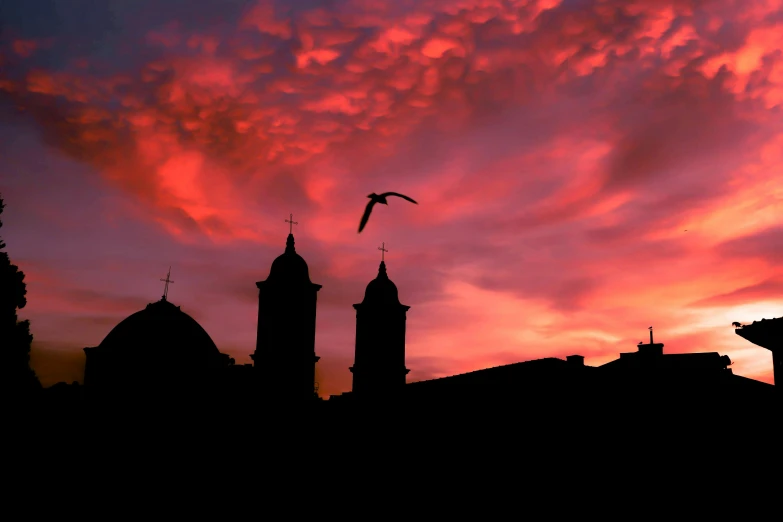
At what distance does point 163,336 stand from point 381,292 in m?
10.1

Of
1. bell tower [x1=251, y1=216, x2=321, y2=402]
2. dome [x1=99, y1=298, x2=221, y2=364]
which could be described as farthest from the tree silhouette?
bell tower [x1=251, y1=216, x2=321, y2=402]

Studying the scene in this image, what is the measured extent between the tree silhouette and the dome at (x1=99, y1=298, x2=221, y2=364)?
5.32m

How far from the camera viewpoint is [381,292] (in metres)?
35.3

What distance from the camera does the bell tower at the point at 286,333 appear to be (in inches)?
1217

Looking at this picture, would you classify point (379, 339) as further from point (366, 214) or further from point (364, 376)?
point (366, 214)

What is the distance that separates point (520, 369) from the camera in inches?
847

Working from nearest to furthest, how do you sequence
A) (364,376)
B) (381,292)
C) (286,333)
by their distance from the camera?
(286,333) < (364,376) < (381,292)

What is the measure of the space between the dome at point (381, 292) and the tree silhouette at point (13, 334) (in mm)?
14682

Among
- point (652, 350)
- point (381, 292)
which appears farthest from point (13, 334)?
point (652, 350)

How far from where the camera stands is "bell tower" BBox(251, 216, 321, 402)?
30.9 meters

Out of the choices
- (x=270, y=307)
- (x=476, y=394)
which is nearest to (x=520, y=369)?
(x=476, y=394)

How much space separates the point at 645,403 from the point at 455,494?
17.5 ft

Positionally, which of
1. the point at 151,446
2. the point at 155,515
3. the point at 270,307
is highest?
the point at 270,307

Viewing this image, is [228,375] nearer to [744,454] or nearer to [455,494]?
[455,494]
